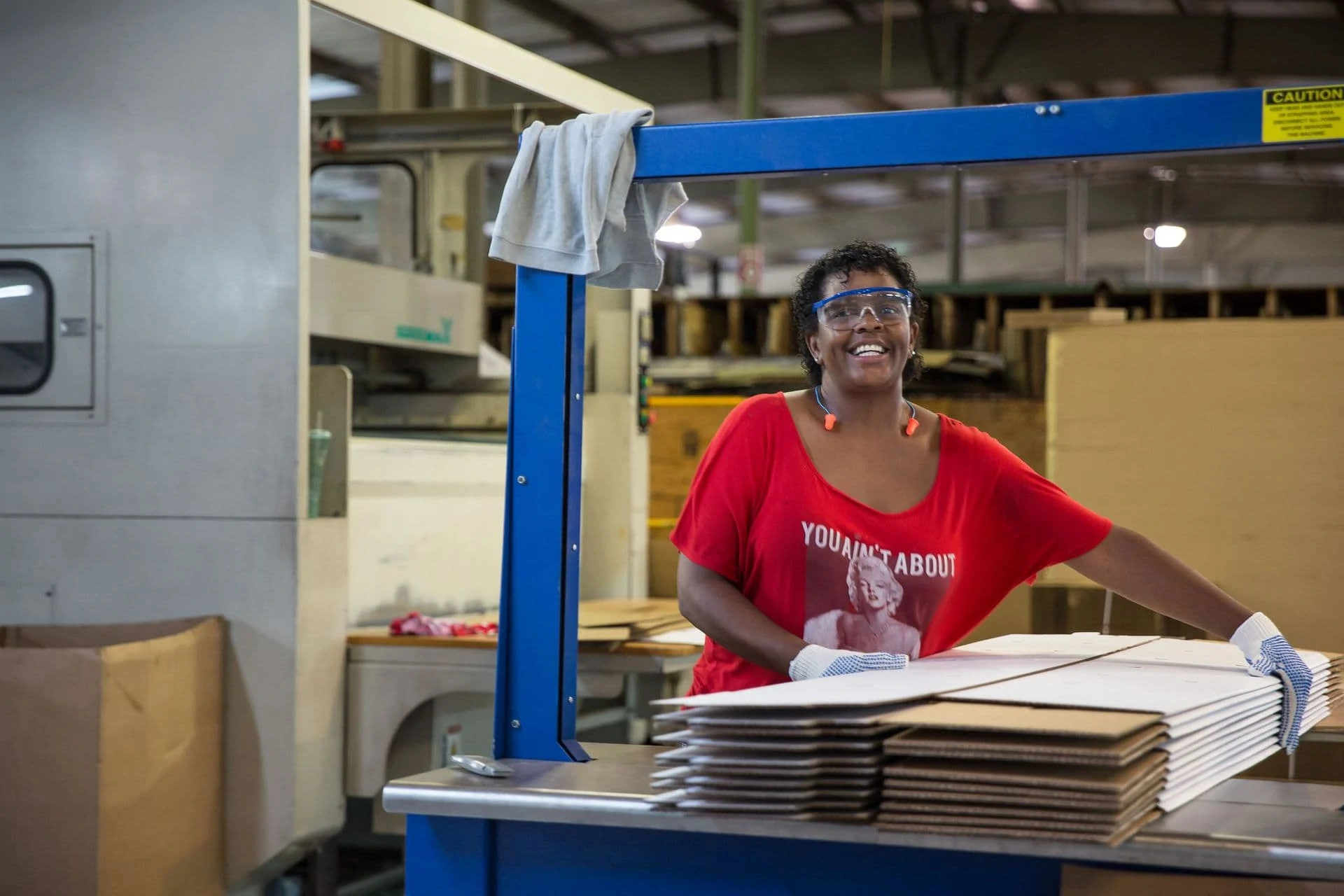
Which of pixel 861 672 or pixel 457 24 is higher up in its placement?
pixel 457 24

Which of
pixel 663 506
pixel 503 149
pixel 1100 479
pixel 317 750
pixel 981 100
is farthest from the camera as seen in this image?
pixel 981 100

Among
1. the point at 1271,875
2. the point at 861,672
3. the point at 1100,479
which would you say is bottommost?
the point at 1271,875

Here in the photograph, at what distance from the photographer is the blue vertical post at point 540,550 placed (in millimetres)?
2174

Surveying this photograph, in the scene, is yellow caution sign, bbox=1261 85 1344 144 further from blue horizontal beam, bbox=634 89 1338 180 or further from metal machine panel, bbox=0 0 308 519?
metal machine panel, bbox=0 0 308 519

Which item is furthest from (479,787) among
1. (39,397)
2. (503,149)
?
(503,149)

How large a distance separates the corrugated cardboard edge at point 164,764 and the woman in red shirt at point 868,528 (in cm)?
158

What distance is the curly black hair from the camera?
101 inches

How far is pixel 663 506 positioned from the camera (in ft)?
20.3

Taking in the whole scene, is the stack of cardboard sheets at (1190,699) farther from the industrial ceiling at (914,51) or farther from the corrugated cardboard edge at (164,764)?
the industrial ceiling at (914,51)

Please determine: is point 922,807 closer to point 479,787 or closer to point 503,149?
point 479,787

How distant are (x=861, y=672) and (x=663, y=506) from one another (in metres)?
4.10

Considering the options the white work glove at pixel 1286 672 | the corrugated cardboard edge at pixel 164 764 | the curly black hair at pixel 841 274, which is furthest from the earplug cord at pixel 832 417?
the corrugated cardboard edge at pixel 164 764

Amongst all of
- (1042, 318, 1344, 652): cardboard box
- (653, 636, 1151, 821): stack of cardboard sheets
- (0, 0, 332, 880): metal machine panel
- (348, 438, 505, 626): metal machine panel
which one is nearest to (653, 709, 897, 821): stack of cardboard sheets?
(653, 636, 1151, 821): stack of cardboard sheets

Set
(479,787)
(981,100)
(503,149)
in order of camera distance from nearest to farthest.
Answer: (479,787) < (503,149) < (981,100)
